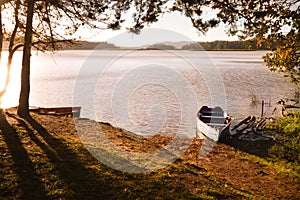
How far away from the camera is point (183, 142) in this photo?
72.1 feet

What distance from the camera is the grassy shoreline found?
751 cm

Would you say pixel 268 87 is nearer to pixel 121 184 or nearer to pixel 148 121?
pixel 148 121

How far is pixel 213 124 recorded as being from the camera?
25859mm

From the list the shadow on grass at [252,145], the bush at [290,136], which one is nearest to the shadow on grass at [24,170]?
the bush at [290,136]

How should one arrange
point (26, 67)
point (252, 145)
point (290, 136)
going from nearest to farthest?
point (290, 136), point (26, 67), point (252, 145)

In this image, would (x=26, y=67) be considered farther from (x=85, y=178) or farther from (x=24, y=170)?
(x=85, y=178)

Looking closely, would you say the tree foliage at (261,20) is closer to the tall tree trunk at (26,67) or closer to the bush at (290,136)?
the bush at (290,136)

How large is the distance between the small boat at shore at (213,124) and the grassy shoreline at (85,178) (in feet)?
24.8

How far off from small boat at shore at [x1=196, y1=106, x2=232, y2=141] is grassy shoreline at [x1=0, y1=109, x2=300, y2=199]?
7546 mm

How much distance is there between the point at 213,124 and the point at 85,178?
18941mm

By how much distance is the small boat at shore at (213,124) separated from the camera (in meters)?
22.3

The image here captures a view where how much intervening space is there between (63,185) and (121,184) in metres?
1.51

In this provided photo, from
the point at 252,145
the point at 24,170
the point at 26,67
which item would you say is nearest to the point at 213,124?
the point at 252,145

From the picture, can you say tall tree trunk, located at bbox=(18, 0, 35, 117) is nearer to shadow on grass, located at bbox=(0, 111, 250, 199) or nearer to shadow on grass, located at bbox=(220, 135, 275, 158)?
shadow on grass, located at bbox=(0, 111, 250, 199)
